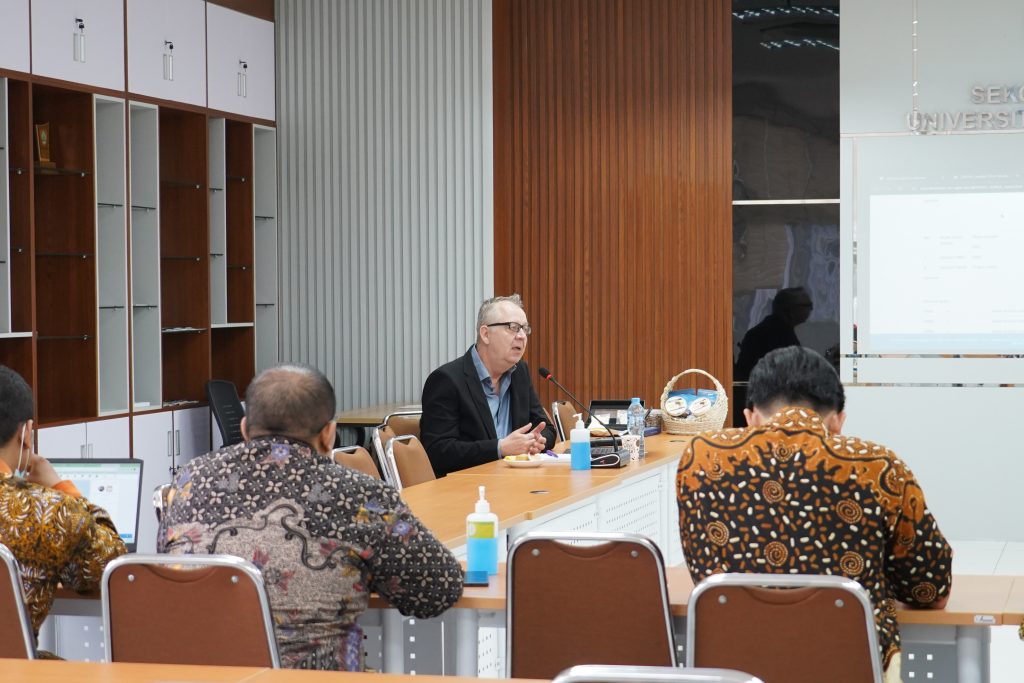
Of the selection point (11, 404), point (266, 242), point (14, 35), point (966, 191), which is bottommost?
point (11, 404)

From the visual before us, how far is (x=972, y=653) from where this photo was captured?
272 cm

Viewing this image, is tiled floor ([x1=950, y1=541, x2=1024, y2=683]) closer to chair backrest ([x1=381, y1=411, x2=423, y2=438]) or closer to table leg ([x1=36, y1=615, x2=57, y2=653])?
chair backrest ([x1=381, y1=411, x2=423, y2=438])

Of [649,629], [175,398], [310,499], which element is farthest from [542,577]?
[175,398]

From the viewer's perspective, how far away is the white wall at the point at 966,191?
7.57 m

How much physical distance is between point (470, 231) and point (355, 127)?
3.31ft

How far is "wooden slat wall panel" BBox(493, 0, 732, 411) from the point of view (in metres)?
7.97

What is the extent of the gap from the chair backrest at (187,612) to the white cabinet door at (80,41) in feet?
13.7

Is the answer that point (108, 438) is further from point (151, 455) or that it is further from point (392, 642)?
point (392, 642)

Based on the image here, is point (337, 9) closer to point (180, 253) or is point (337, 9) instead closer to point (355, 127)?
point (355, 127)

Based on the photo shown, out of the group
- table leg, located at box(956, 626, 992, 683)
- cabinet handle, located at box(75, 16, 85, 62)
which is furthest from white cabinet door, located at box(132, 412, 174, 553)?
table leg, located at box(956, 626, 992, 683)

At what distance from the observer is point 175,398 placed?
747cm

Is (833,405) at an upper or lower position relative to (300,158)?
lower

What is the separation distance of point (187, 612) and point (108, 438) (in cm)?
428

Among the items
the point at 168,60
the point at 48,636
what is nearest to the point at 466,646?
the point at 48,636
